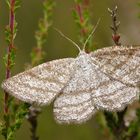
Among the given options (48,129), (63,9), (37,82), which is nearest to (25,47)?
(63,9)

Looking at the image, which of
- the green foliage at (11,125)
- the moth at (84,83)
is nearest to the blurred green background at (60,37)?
the moth at (84,83)

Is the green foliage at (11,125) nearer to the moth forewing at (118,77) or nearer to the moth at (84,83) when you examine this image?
the moth at (84,83)

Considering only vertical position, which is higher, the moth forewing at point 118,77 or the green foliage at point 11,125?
the moth forewing at point 118,77

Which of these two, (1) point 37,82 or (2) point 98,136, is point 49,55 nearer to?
(2) point 98,136

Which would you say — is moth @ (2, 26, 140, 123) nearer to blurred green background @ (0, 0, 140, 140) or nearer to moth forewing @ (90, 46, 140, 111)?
moth forewing @ (90, 46, 140, 111)

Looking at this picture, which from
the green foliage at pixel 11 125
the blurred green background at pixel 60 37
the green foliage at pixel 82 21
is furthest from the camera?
the blurred green background at pixel 60 37

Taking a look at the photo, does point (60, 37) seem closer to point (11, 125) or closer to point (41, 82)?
point (41, 82)

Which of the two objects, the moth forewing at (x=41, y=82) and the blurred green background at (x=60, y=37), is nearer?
the moth forewing at (x=41, y=82)

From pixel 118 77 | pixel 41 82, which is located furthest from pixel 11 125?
pixel 118 77
